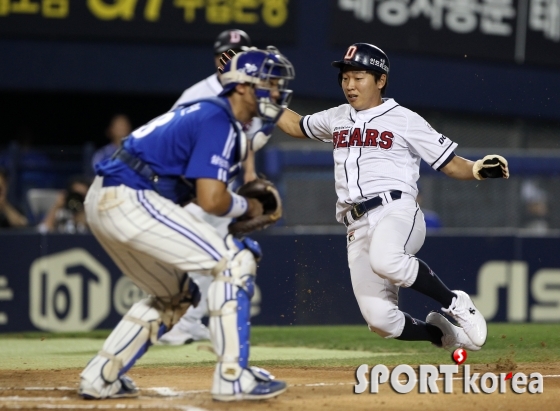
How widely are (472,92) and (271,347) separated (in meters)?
6.36

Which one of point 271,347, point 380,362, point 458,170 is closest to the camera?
point 458,170

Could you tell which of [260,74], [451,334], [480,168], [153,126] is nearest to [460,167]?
[480,168]

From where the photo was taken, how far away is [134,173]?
4.84 m

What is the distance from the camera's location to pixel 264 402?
4.79 m

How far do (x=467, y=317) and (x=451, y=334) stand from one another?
7.6 inches

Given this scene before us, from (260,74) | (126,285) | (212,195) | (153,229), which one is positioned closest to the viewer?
(212,195)

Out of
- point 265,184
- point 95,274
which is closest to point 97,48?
point 95,274

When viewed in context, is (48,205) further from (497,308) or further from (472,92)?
(472,92)

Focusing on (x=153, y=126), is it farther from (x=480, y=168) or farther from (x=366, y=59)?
(x=480, y=168)

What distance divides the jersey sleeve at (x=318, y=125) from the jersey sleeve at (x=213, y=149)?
1.61 m

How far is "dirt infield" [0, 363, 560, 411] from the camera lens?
15.7ft

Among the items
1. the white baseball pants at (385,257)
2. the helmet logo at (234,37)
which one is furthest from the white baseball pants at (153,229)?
the helmet logo at (234,37)

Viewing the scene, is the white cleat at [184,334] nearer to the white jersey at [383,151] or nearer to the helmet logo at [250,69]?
the white jersey at [383,151]

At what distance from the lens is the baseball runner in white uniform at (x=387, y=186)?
19.4 ft
